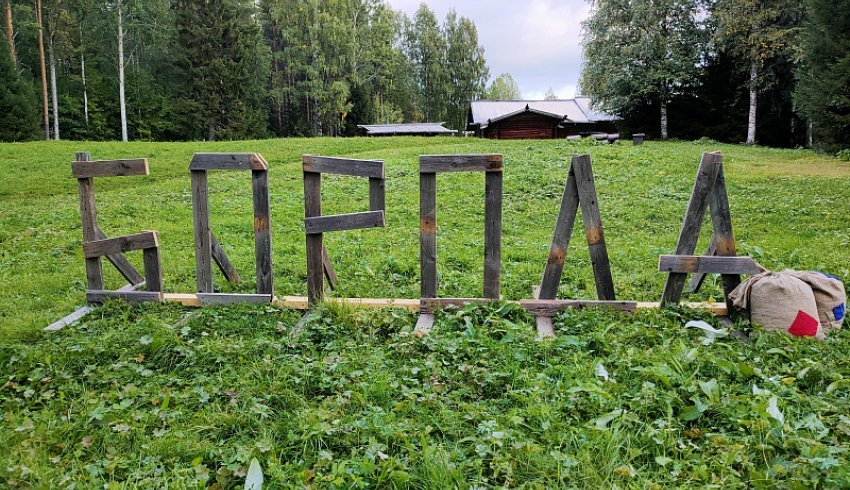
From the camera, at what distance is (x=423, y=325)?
546 cm

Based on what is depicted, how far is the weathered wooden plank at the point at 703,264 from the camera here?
547 cm

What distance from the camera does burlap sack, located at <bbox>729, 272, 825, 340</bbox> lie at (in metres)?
4.92

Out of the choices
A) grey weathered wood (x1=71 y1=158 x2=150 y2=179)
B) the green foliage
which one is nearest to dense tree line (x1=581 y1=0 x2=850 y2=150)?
the green foliage

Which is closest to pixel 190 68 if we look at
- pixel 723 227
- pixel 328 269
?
pixel 328 269

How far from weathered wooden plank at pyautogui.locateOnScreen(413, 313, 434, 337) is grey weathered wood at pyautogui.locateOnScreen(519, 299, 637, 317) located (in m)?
0.93

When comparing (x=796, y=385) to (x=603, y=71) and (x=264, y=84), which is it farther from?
(x=264, y=84)

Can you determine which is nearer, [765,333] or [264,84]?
[765,333]

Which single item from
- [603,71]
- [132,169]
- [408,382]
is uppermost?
[603,71]

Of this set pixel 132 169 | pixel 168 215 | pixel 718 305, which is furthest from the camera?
pixel 168 215

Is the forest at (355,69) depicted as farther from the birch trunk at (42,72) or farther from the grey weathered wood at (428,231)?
the grey weathered wood at (428,231)

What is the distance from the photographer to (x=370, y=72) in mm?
62938

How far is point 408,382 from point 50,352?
Answer: 3.15 metres

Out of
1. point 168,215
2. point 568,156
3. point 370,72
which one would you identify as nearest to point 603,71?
point 568,156

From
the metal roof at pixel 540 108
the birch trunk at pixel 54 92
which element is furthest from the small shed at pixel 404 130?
the birch trunk at pixel 54 92
